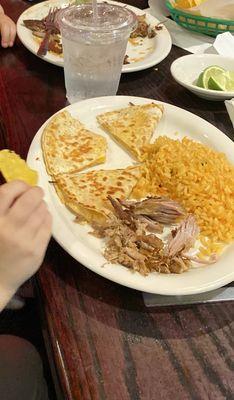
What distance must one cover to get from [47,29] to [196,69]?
64 centimetres

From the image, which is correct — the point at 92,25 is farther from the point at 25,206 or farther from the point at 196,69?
the point at 25,206

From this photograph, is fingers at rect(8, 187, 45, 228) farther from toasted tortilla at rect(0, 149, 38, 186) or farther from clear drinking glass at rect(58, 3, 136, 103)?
clear drinking glass at rect(58, 3, 136, 103)

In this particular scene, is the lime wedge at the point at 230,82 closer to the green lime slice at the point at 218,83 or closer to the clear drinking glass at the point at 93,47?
the green lime slice at the point at 218,83

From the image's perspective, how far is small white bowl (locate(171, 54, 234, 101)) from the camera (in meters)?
1.73

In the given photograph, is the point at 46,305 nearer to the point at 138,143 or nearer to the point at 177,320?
the point at 177,320

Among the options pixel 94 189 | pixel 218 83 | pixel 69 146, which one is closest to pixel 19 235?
pixel 94 189

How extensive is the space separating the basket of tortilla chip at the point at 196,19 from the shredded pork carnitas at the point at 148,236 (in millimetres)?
1224

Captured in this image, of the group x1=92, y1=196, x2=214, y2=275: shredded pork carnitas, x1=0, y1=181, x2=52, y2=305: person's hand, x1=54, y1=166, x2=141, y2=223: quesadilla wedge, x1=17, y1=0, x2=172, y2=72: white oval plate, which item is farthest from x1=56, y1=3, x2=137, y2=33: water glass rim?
x1=0, y1=181, x2=52, y2=305: person's hand

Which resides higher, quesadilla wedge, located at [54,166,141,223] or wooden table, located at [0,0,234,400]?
quesadilla wedge, located at [54,166,141,223]

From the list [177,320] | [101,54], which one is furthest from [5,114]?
[177,320]

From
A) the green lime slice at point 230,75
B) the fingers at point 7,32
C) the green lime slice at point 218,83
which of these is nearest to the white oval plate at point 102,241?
the green lime slice at point 218,83

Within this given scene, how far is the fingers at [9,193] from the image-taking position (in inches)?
39.6

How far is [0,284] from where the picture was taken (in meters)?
1.00

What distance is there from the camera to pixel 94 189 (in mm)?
1297
